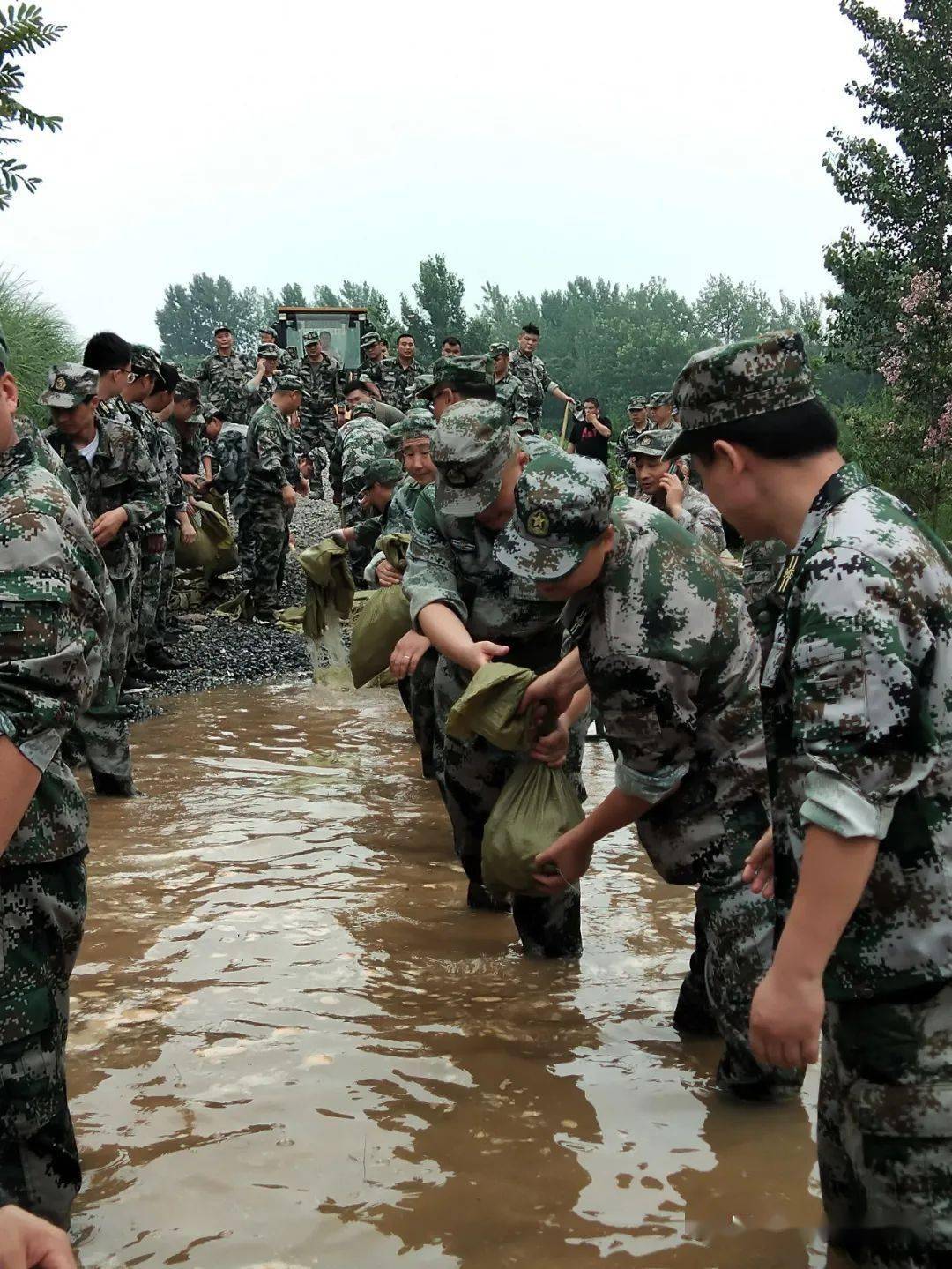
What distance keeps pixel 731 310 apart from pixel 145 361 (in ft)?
328

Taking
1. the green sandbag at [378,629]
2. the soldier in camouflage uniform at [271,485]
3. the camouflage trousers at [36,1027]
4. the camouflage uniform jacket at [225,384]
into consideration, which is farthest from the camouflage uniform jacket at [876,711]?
the camouflage uniform jacket at [225,384]

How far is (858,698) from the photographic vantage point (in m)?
2.12

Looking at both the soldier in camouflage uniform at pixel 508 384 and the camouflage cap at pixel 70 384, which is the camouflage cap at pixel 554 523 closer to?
the camouflage cap at pixel 70 384

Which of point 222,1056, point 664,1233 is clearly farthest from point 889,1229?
point 222,1056

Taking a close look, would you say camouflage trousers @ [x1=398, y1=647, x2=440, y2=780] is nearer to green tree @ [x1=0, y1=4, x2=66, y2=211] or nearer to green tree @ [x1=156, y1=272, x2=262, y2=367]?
green tree @ [x1=0, y1=4, x2=66, y2=211]

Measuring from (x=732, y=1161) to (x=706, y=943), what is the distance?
639 millimetres

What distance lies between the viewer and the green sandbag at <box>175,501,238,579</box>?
45.7 ft

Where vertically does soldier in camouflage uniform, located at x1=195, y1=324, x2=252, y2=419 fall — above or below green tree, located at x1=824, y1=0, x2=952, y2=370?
below

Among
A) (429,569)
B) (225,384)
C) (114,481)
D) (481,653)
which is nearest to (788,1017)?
(481,653)

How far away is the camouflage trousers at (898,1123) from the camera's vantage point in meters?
2.26

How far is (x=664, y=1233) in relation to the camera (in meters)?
3.14

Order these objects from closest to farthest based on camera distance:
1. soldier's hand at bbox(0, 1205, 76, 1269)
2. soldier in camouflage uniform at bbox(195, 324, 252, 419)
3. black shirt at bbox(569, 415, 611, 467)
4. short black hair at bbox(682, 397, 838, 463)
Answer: soldier's hand at bbox(0, 1205, 76, 1269) < short black hair at bbox(682, 397, 838, 463) < soldier in camouflage uniform at bbox(195, 324, 252, 419) < black shirt at bbox(569, 415, 611, 467)

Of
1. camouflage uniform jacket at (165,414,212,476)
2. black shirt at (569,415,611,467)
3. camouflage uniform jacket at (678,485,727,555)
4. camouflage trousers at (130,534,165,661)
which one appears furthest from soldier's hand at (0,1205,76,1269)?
black shirt at (569,415,611,467)

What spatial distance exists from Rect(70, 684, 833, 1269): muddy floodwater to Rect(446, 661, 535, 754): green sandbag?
945 mm
